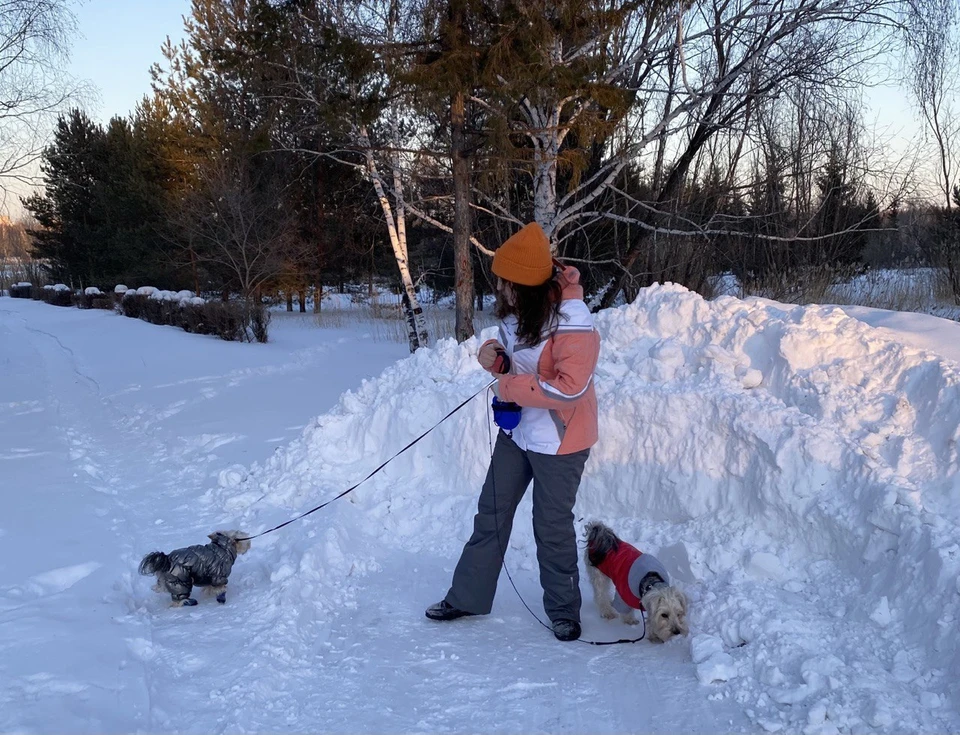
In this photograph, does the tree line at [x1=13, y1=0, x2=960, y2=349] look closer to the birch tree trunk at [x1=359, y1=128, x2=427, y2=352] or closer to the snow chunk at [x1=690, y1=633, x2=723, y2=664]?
the birch tree trunk at [x1=359, y1=128, x2=427, y2=352]

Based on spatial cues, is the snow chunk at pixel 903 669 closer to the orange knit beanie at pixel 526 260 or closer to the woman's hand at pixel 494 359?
the woman's hand at pixel 494 359

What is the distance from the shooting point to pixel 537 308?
3.63m

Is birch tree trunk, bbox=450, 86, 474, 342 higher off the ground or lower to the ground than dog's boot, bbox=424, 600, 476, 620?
higher

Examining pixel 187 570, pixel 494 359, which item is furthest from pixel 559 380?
pixel 187 570

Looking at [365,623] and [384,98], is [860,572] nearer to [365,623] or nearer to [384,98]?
[365,623]

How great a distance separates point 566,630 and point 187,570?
227cm

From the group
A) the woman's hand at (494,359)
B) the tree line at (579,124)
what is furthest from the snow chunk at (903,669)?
the tree line at (579,124)

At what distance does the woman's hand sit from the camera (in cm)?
383

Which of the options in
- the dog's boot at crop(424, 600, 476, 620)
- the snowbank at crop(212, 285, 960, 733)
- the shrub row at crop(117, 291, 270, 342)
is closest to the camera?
the snowbank at crop(212, 285, 960, 733)

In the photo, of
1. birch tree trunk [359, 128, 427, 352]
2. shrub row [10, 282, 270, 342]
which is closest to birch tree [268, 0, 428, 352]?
birch tree trunk [359, 128, 427, 352]

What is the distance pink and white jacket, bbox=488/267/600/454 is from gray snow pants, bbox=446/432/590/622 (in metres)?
0.11

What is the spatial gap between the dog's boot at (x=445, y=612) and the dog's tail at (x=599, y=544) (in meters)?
0.82

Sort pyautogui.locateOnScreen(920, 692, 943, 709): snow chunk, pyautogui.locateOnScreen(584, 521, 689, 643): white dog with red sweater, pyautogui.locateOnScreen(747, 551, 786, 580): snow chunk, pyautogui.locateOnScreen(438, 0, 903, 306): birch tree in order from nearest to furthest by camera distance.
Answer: pyautogui.locateOnScreen(920, 692, 943, 709): snow chunk, pyautogui.locateOnScreen(584, 521, 689, 643): white dog with red sweater, pyautogui.locateOnScreen(747, 551, 786, 580): snow chunk, pyautogui.locateOnScreen(438, 0, 903, 306): birch tree

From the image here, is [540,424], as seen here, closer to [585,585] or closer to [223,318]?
[585,585]
